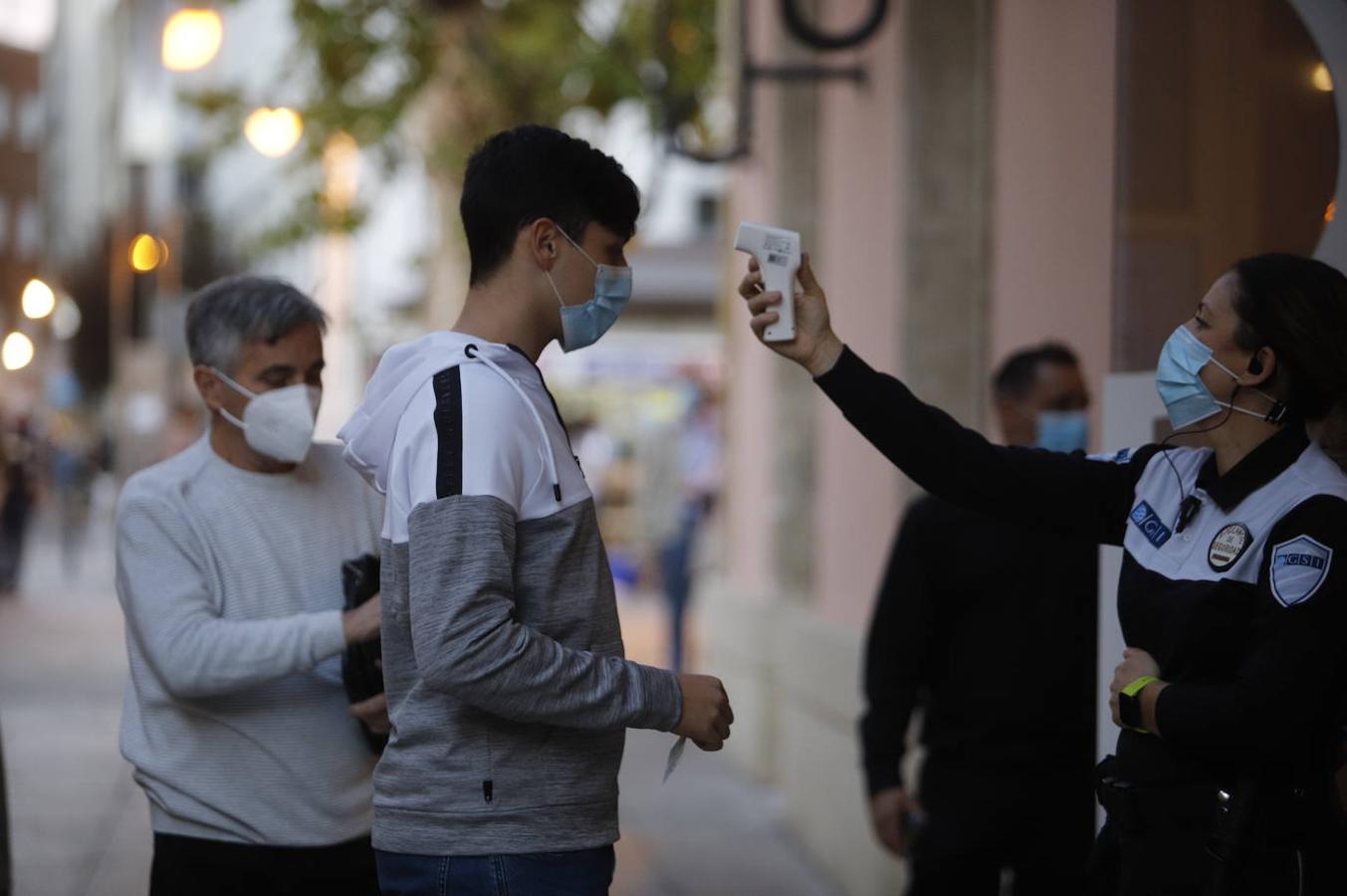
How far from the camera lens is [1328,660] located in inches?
99.3

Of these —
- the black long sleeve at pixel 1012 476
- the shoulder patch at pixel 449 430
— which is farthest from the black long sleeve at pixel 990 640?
the shoulder patch at pixel 449 430

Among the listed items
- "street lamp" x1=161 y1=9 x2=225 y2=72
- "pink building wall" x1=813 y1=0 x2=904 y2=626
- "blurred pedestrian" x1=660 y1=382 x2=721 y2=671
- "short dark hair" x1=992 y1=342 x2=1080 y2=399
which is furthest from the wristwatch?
"blurred pedestrian" x1=660 y1=382 x2=721 y2=671

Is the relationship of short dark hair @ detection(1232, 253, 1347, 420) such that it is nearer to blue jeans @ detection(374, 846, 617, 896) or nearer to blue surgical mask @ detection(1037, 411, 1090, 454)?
blue jeans @ detection(374, 846, 617, 896)

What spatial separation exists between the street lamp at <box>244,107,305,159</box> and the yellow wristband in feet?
43.4

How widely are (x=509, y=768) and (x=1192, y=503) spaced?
1.10m

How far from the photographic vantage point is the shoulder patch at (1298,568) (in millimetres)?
2516

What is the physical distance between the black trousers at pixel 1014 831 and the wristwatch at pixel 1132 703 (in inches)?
79.1

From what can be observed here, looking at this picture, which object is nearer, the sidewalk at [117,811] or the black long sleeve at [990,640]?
the black long sleeve at [990,640]

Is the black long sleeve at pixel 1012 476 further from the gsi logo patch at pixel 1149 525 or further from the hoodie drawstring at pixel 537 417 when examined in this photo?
the hoodie drawstring at pixel 537 417

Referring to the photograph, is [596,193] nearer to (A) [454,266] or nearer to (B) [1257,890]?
(B) [1257,890]

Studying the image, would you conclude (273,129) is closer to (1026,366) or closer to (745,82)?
(745,82)

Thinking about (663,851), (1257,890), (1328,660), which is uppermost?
(1328,660)

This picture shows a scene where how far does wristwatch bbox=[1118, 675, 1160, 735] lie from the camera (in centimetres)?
265

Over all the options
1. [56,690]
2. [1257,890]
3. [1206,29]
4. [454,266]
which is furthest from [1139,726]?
[454,266]
